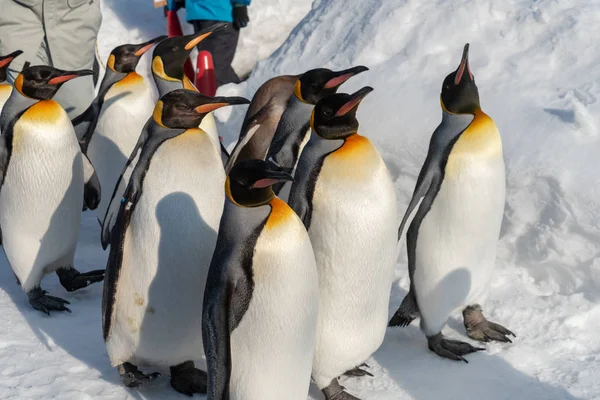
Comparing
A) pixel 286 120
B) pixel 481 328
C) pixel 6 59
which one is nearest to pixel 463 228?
pixel 481 328

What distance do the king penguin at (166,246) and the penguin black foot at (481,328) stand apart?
46.5 inches

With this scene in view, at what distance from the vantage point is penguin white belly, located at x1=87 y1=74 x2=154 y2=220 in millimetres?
4676

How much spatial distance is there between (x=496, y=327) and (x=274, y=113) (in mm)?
1830

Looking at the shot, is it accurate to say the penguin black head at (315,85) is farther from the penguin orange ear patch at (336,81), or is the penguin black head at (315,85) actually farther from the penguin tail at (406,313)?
the penguin tail at (406,313)

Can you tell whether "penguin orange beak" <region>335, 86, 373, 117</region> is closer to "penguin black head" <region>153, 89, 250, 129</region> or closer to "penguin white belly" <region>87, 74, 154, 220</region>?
"penguin black head" <region>153, 89, 250, 129</region>

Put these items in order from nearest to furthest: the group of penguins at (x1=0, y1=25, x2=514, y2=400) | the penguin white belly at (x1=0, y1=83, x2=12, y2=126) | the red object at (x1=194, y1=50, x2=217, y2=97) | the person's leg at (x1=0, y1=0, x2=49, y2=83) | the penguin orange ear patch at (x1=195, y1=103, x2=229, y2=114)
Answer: the group of penguins at (x1=0, y1=25, x2=514, y2=400)
the penguin orange ear patch at (x1=195, y1=103, x2=229, y2=114)
the penguin white belly at (x1=0, y1=83, x2=12, y2=126)
the person's leg at (x1=0, y1=0, x2=49, y2=83)
the red object at (x1=194, y1=50, x2=217, y2=97)

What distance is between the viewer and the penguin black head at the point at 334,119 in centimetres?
293

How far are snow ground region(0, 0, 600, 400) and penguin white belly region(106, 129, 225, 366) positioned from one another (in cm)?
22

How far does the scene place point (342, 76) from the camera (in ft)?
11.1

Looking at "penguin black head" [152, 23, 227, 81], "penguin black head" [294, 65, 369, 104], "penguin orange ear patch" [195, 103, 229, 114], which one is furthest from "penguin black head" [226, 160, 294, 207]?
"penguin black head" [152, 23, 227, 81]

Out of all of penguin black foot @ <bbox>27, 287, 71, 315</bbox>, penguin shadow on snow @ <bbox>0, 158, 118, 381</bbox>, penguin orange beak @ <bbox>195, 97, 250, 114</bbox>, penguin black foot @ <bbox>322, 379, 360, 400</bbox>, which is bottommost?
penguin shadow on snow @ <bbox>0, 158, 118, 381</bbox>

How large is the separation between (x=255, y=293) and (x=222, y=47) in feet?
16.7

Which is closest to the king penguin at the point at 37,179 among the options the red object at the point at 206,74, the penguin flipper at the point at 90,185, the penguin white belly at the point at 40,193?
the penguin white belly at the point at 40,193

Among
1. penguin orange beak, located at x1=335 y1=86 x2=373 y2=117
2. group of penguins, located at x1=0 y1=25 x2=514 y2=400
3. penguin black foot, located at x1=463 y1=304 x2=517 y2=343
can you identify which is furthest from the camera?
penguin black foot, located at x1=463 y1=304 x2=517 y2=343
